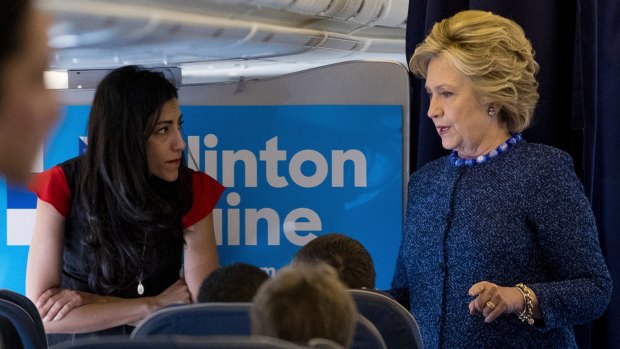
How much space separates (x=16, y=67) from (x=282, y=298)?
0.68 meters

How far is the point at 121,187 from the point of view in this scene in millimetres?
2576

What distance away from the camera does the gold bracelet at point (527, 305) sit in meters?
2.12

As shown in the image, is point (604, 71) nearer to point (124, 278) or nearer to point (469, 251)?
point (469, 251)

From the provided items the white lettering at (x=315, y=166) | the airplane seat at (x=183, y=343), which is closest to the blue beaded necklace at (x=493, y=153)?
the white lettering at (x=315, y=166)

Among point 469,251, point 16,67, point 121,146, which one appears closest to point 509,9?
point 469,251

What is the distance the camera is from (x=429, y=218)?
238 cm

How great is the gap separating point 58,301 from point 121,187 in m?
0.34

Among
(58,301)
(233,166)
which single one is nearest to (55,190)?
(58,301)

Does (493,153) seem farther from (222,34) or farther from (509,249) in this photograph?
(222,34)

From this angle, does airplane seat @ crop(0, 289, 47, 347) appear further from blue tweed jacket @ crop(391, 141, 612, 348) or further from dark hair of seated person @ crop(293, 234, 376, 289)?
blue tweed jacket @ crop(391, 141, 612, 348)

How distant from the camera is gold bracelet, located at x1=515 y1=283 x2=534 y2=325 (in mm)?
2117

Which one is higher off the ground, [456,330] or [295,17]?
[295,17]

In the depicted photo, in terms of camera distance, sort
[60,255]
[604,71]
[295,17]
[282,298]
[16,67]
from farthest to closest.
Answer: [295,17] → [604,71] → [60,255] → [282,298] → [16,67]

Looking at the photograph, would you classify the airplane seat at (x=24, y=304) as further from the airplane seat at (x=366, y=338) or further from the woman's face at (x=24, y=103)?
the woman's face at (x=24, y=103)
